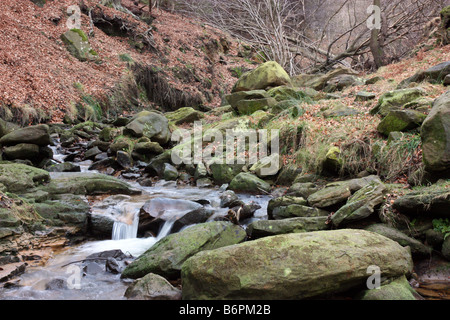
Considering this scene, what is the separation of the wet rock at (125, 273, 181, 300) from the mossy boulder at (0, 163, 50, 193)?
10.4 feet

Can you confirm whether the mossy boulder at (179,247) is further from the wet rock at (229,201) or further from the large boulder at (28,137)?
the large boulder at (28,137)

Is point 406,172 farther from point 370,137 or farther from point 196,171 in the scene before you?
point 196,171

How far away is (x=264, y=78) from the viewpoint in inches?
439

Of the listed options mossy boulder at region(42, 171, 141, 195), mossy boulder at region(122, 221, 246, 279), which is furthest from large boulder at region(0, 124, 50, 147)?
mossy boulder at region(122, 221, 246, 279)

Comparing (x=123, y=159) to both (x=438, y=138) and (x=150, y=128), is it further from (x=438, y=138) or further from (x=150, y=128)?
(x=438, y=138)

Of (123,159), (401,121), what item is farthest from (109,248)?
(401,121)

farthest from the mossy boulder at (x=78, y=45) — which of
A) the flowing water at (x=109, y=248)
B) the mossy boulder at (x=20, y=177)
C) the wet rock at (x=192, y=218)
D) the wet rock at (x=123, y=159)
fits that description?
the wet rock at (x=192, y=218)

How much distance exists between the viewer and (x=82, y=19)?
15.5m

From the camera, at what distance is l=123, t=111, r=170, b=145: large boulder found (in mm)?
9500

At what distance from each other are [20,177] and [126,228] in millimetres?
2014

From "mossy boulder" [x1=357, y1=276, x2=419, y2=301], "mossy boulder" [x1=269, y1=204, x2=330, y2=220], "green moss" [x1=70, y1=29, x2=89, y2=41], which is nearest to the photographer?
"mossy boulder" [x1=357, y1=276, x2=419, y2=301]

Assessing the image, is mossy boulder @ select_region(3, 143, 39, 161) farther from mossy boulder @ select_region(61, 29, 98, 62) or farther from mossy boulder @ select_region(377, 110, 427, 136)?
mossy boulder @ select_region(61, 29, 98, 62)

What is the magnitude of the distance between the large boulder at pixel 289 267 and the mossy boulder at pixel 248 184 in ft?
11.0

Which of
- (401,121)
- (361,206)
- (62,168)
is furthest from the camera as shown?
(62,168)
